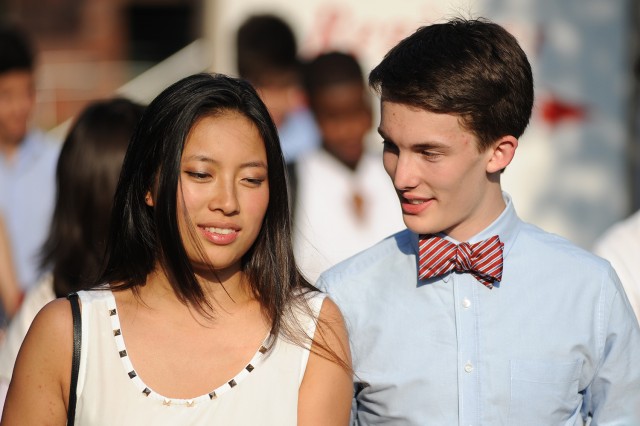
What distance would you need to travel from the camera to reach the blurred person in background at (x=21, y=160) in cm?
612

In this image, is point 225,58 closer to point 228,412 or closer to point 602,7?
point 602,7

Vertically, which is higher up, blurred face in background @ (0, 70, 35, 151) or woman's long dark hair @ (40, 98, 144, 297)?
blurred face in background @ (0, 70, 35, 151)

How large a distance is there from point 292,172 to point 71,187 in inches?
73.8

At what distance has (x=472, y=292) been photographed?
3.30 meters

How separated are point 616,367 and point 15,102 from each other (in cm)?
419

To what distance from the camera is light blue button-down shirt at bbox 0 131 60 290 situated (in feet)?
19.8

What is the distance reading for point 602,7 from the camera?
6.86 m

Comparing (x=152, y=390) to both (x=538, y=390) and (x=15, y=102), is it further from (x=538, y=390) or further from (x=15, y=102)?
(x=15, y=102)

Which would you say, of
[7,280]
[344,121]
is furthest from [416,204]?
[7,280]

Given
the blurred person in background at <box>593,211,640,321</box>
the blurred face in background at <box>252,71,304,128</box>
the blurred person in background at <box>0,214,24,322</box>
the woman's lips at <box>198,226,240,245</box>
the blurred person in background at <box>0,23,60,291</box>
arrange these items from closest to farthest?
the woman's lips at <box>198,226,240,245</box>
the blurred person in background at <box>593,211,640,321</box>
the blurred person in background at <box>0,214,24,322</box>
the blurred person in background at <box>0,23,60,291</box>
the blurred face in background at <box>252,71,304,128</box>

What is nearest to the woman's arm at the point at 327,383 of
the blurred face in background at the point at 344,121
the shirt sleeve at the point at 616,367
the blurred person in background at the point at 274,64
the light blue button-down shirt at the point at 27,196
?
the shirt sleeve at the point at 616,367

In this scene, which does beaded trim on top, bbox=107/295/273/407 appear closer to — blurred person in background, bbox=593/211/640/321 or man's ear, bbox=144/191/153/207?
man's ear, bbox=144/191/153/207

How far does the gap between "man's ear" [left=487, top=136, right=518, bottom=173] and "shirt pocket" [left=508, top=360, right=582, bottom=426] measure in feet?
1.94

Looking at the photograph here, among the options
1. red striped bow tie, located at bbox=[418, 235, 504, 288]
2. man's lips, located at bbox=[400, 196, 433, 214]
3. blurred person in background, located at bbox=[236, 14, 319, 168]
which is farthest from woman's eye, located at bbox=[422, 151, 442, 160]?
blurred person in background, located at bbox=[236, 14, 319, 168]
